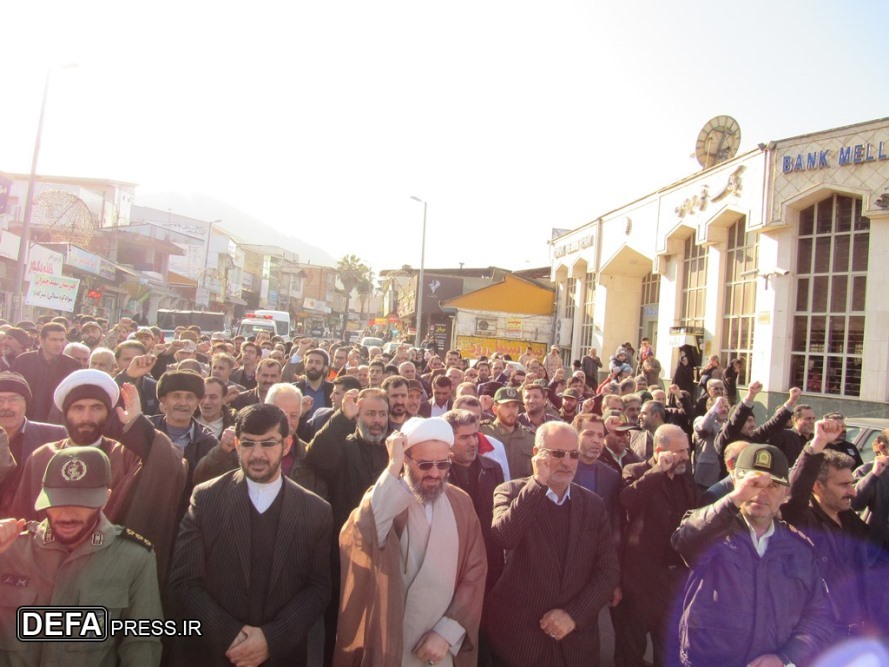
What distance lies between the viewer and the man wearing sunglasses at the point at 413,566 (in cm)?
335

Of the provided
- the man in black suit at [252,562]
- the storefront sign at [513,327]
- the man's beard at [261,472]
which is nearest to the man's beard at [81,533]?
the man in black suit at [252,562]

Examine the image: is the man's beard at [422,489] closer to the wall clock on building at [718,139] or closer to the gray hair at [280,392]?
the gray hair at [280,392]

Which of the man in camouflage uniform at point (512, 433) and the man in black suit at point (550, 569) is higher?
the man in camouflage uniform at point (512, 433)

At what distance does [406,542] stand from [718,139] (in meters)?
21.3

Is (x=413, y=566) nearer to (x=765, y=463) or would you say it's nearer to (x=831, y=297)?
A: (x=765, y=463)

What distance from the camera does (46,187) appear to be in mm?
47438

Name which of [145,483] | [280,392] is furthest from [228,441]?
[280,392]

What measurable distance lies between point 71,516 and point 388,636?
1554mm

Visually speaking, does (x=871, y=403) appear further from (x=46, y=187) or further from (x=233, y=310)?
(x=233, y=310)

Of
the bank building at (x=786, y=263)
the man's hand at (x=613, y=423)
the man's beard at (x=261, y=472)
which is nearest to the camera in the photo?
the man's beard at (x=261, y=472)

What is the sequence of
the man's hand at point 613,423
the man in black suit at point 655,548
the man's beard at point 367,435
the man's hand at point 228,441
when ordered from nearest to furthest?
the man's hand at point 228,441, the man in black suit at point 655,548, the man's beard at point 367,435, the man's hand at point 613,423

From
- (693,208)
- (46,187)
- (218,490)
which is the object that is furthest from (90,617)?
(46,187)

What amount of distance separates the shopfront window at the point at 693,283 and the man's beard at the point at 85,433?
18.3m

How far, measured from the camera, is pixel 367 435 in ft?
15.5
